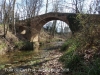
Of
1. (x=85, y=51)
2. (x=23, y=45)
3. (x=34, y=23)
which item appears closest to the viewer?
(x=85, y=51)

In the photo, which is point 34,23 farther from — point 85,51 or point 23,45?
point 85,51

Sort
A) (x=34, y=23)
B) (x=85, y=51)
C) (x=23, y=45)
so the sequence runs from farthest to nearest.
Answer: (x=34, y=23)
(x=23, y=45)
(x=85, y=51)

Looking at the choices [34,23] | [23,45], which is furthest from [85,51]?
[34,23]

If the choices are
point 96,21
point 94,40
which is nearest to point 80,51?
point 94,40

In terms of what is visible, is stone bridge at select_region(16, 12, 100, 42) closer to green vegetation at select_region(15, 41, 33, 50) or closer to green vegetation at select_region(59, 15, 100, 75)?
green vegetation at select_region(15, 41, 33, 50)

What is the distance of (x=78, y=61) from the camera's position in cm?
670

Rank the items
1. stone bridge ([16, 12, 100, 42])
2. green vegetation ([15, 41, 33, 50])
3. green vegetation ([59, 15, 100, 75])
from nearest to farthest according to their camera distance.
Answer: green vegetation ([59, 15, 100, 75]) → green vegetation ([15, 41, 33, 50]) → stone bridge ([16, 12, 100, 42])

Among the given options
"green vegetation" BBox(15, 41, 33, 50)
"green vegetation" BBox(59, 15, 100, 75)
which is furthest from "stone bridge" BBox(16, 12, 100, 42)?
"green vegetation" BBox(59, 15, 100, 75)

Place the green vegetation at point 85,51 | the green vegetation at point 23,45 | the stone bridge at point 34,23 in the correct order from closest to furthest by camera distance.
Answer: the green vegetation at point 85,51 < the green vegetation at point 23,45 < the stone bridge at point 34,23

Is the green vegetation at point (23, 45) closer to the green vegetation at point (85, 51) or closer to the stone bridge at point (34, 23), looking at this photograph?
the stone bridge at point (34, 23)

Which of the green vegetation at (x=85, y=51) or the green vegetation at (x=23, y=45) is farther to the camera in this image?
the green vegetation at (x=23, y=45)

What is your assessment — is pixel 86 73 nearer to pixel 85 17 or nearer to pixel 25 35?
pixel 85 17

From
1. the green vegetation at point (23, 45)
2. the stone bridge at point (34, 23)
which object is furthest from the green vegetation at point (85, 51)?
the stone bridge at point (34, 23)

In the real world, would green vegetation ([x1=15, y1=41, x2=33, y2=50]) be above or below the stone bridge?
below
